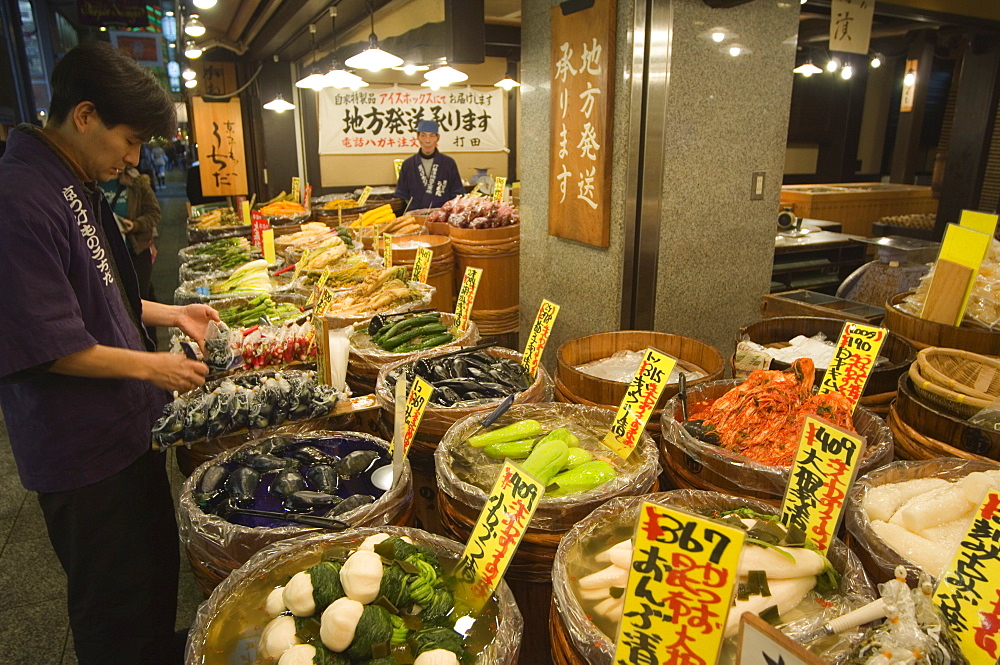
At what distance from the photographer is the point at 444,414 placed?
2.37 meters

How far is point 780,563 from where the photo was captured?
1439 millimetres

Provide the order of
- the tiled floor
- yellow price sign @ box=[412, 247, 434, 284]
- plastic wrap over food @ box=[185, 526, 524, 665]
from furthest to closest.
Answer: yellow price sign @ box=[412, 247, 434, 284], the tiled floor, plastic wrap over food @ box=[185, 526, 524, 665]

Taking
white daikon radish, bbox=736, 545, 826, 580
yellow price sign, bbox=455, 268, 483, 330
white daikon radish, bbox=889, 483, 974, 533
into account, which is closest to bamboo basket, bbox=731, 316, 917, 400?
white daikon radish, bbox=889, 483, 974, 533

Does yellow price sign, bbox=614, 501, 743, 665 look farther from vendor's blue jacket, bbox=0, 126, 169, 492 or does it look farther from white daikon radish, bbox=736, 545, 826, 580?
vendor's blue jacket, bbox=0, 126, 169, 492

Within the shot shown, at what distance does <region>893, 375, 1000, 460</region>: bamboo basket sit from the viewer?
1.90 metres

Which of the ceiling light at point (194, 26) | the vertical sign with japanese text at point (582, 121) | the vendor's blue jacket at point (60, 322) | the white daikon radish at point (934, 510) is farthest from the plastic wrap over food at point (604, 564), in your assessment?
the ceiling light at point (194, 26)

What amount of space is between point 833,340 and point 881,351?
30cm

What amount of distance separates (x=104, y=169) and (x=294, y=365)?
4.11ft

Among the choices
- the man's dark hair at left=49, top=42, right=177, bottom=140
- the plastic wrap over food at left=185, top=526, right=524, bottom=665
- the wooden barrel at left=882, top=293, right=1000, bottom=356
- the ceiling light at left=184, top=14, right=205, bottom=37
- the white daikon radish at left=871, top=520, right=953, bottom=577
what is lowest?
the plastic wrap over food at left=185, top=526, right=524, bottom=665

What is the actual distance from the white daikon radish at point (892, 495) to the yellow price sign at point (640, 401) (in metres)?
0.64

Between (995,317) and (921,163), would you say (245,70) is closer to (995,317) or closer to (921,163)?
(995,317)

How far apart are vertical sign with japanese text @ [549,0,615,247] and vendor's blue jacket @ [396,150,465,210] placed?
435cm

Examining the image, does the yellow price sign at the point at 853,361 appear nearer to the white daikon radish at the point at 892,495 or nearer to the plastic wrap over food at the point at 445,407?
the white daikon radish at the point at 892,495

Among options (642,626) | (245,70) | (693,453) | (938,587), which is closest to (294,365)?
(693,453)
